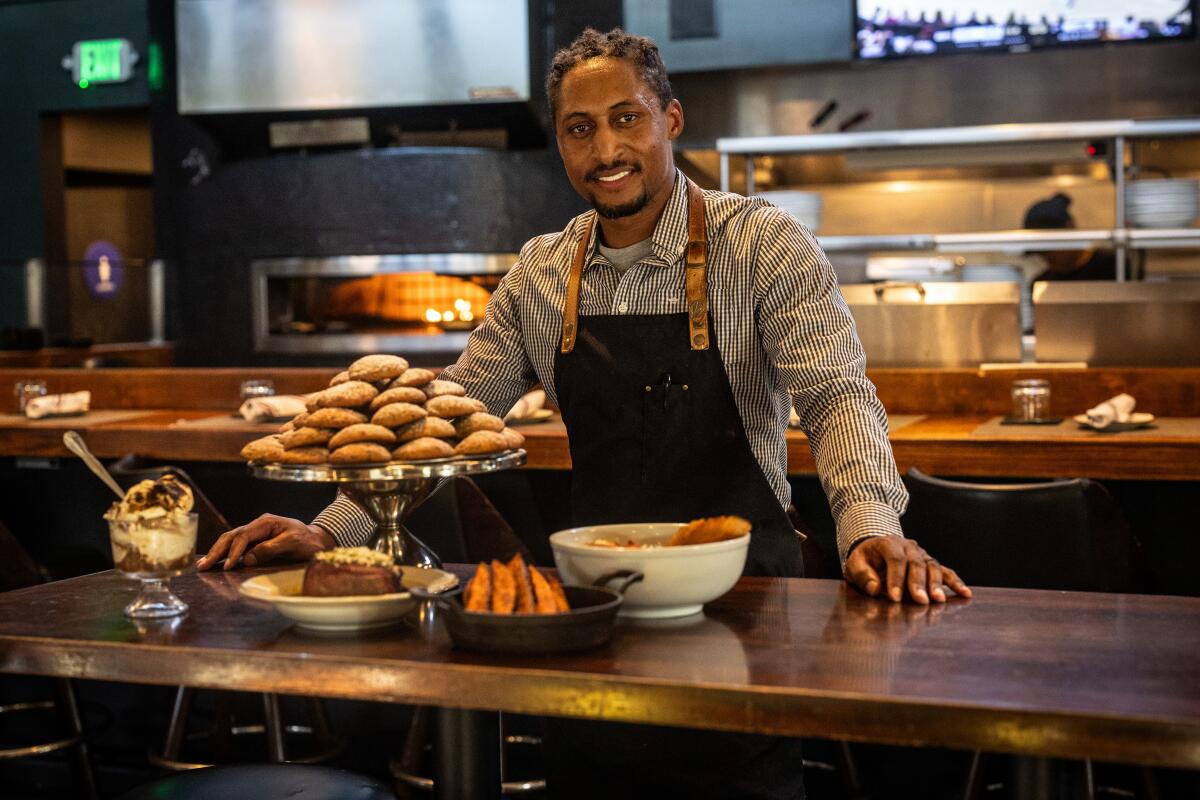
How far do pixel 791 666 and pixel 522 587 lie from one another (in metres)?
0.31

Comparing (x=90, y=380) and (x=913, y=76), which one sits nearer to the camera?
(x=90, y=380)

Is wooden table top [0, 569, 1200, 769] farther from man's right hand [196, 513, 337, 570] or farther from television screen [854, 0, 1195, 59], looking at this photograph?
television screen [854, 0, 1195, 59]

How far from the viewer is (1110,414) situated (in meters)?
3.46

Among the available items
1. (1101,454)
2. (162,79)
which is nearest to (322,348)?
(162,79)

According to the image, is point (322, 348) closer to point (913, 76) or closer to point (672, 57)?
point (672, 57)

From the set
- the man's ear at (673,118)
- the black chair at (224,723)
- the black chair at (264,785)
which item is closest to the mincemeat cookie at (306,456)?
the black chair at (264,785)

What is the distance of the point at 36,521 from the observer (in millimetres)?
4602

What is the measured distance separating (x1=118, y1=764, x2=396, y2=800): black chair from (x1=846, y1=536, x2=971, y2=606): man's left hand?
0.74 meters

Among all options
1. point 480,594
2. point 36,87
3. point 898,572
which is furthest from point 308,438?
point 36,87

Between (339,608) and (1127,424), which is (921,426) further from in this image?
(339,608)

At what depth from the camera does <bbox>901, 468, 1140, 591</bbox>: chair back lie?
9.24 ft

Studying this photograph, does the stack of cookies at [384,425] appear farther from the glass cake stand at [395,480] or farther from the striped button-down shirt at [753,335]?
the striped button-down shirt at [753,335]

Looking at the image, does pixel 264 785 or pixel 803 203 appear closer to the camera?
pixel 264 785

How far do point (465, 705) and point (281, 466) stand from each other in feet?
1.61
